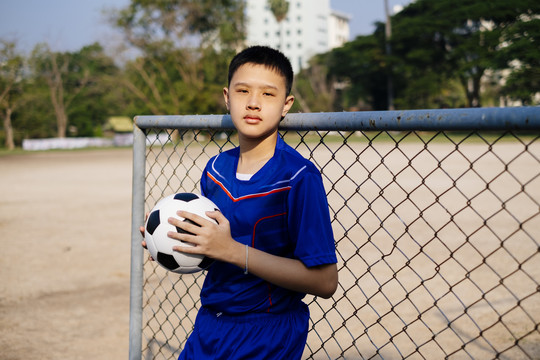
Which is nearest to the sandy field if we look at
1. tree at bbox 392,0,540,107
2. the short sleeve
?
the short sleeve

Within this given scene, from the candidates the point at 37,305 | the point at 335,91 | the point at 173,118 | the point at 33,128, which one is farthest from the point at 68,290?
the point at 335,91

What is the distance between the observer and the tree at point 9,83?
44.4 m

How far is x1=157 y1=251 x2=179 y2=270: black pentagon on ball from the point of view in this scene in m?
1.79

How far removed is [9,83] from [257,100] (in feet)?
A: 163

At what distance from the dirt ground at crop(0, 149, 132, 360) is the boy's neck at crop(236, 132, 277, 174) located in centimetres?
230

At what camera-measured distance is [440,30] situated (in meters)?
46.2

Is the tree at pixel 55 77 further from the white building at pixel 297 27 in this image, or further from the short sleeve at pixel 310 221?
the short sleeve at pixel 310 221

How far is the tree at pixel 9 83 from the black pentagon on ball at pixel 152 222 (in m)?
48.9

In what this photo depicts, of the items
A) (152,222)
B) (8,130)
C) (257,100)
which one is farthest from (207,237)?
(8,130)

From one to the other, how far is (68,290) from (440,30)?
47797mm

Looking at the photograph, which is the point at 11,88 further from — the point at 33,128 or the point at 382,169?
the point at 382,169

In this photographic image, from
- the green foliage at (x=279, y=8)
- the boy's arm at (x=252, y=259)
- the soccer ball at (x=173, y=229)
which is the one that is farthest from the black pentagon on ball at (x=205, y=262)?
the green foliage at (x=279, y=8)

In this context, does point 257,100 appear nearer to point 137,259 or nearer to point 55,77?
point 137,259

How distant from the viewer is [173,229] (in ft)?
5.70
